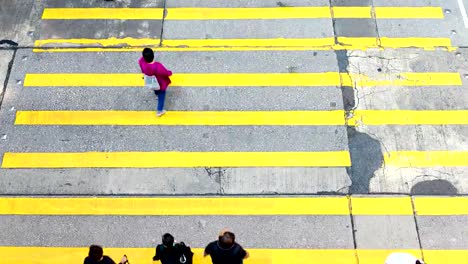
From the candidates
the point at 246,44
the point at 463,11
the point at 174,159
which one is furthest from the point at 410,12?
the point at 174,159

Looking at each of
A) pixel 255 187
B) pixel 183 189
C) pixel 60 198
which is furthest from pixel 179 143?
pixel 60 198

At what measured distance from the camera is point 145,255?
26.9ft

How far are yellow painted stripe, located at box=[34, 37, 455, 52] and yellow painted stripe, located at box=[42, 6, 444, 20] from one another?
24.4 inches

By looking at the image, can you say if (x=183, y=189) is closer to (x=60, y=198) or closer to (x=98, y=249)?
(x=60, y=198)

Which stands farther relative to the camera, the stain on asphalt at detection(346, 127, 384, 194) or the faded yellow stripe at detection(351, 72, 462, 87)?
the faded yellow stripe at detection(351, 72, 462, 87)

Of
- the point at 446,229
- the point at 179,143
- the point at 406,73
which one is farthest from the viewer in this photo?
the point at 406,73

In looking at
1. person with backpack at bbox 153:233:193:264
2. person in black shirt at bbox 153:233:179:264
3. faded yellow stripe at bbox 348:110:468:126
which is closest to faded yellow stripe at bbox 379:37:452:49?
faded yellow stripe at bbox 348:110:468:126

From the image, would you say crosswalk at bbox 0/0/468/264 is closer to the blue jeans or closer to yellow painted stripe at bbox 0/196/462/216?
yellow painted stripe at bbox 0/196/462/216

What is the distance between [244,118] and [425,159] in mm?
3113

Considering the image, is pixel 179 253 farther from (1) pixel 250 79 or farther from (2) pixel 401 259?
(1) pixel 250 79

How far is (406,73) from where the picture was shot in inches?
394

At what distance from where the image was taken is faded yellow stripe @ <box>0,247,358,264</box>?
809 centimetres

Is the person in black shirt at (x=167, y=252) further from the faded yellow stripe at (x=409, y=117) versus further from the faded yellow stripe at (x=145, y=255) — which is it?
the faded yellow stripe at (x=409, y=117)

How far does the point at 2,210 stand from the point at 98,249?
3061 millimetres
